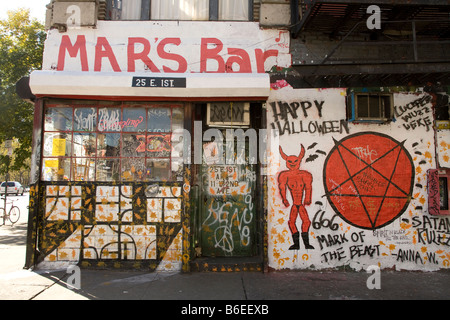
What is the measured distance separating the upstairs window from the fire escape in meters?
1.16

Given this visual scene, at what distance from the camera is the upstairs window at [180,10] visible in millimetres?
6273

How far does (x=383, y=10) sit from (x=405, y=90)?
156cm

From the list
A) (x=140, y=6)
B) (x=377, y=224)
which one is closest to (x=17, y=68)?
(x=140, y=6)

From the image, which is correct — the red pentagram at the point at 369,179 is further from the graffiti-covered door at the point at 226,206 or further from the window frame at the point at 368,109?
the graffiti-covered door at the point at 226,206

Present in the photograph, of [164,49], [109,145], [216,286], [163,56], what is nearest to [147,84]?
[163,56]

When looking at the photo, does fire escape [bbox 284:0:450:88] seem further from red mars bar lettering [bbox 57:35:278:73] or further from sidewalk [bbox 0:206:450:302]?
sidewalk [bbox 0:206:450:302]

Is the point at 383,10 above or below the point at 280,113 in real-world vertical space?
above

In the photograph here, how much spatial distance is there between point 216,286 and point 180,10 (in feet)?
17.8

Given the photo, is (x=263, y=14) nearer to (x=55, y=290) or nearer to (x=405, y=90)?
(x=405, y=90)

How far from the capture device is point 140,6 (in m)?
6.34

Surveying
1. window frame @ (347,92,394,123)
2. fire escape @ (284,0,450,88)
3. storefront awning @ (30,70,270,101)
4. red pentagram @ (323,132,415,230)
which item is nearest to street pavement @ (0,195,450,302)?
red pentagram @ (323,132,415,230)

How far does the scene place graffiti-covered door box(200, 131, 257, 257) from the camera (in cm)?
607

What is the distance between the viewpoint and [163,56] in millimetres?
5906
